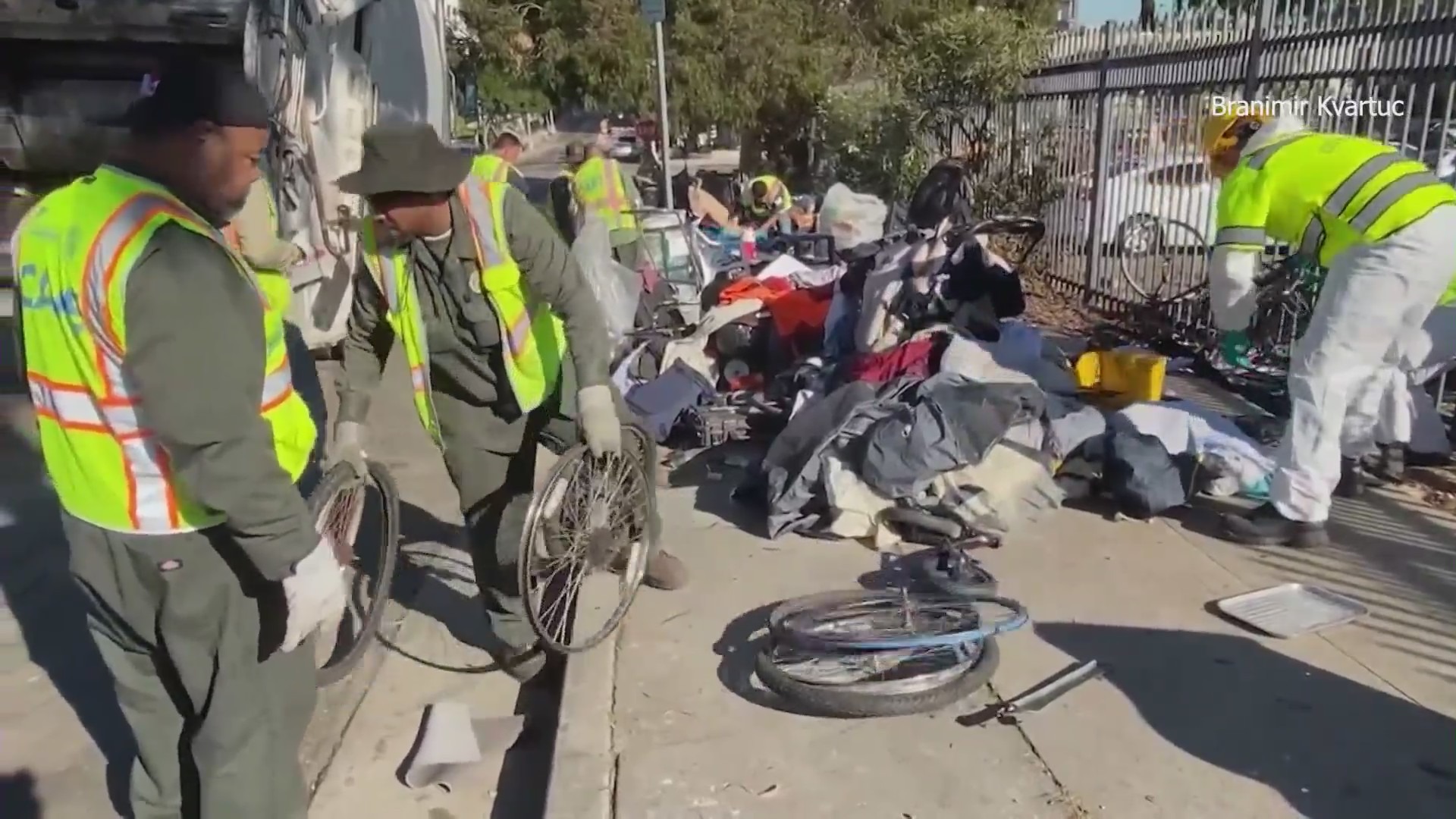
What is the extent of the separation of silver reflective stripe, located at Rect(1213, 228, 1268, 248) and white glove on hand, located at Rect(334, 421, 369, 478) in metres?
3.41

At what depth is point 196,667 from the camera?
263 cm

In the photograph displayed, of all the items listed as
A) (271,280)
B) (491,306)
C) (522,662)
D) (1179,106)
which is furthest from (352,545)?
(1179,106)

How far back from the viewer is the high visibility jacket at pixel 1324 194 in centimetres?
443

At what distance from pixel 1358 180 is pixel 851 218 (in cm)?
611

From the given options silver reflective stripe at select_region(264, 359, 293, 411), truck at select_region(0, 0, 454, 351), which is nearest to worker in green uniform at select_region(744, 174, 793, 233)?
truck at select_region(0, 0, 454, 351)

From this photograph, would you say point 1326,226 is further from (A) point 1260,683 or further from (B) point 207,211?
(B) point 207,211

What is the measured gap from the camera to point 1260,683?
3641 millimetres

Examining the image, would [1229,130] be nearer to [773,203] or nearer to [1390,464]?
[1390,464]

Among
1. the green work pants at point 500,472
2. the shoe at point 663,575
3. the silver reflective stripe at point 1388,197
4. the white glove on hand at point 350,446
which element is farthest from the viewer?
the shoe at point 663,575

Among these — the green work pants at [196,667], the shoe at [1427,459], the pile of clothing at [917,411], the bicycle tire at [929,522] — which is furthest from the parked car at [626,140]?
the green work pants at [196,667]

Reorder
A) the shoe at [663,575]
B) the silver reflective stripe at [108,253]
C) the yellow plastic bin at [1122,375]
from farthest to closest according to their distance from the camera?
the yellow plastic bin at [1122,375], the shoe at [663,575], the silver reflective stripe at [108,253]

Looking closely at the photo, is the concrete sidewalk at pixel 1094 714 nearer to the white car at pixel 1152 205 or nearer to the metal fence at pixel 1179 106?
the metal fence at pixel 1179 106

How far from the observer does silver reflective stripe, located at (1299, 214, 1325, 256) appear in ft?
15.3

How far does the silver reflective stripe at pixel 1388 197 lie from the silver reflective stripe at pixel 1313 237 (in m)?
0.17
